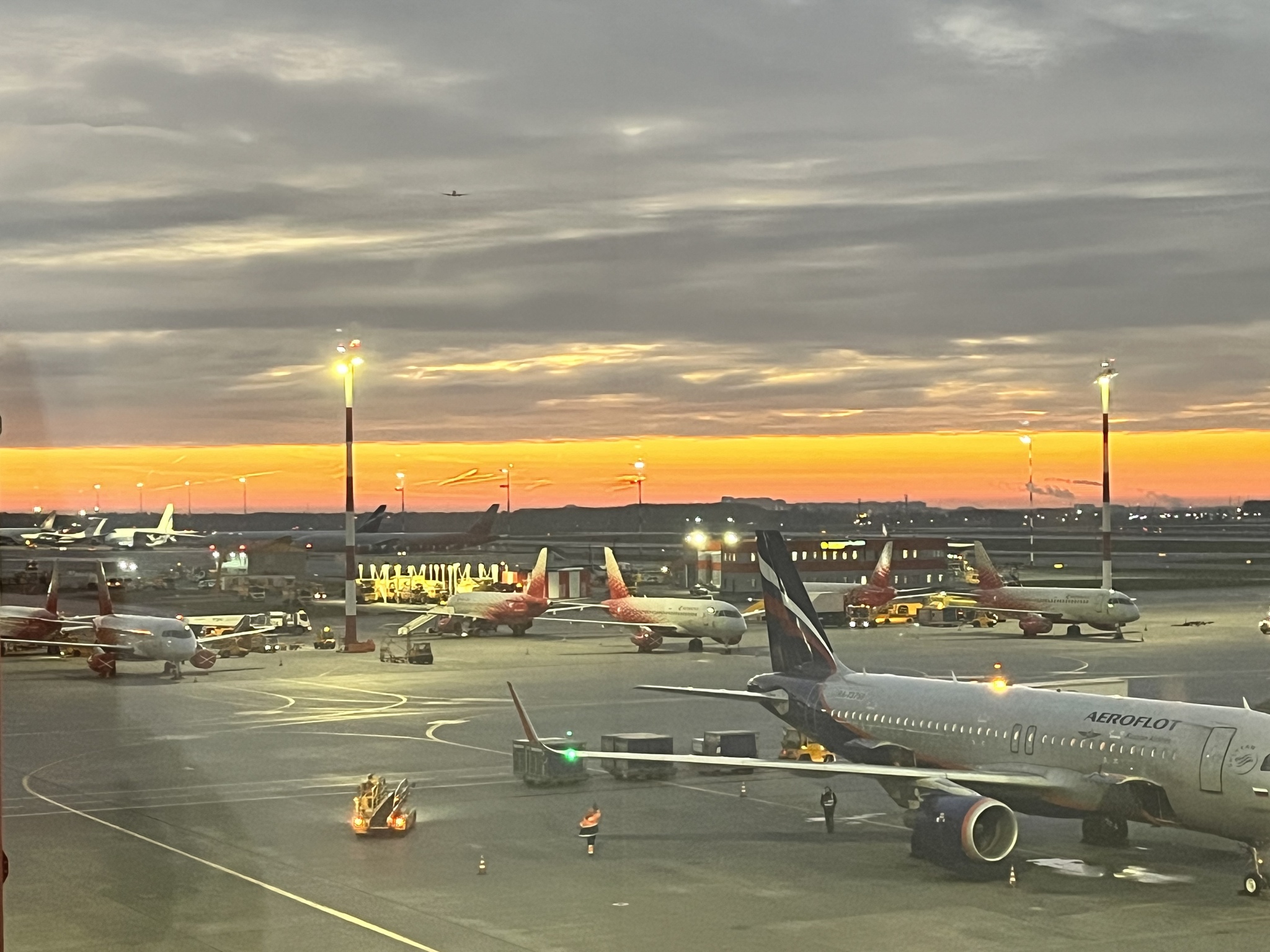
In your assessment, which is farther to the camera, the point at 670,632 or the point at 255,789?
the point at 670,632

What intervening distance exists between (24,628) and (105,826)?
57.8 metres

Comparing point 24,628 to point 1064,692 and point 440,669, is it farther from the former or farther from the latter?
Answer: point 1064,692

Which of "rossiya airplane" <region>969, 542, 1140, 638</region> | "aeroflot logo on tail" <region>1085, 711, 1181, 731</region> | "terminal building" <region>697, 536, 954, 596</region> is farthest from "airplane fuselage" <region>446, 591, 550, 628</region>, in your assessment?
"aeroflot logo on tail" <region>1085, 711, 1181, 731</region>

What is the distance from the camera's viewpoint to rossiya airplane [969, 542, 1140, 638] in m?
108

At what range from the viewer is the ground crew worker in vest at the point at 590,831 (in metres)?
39.7

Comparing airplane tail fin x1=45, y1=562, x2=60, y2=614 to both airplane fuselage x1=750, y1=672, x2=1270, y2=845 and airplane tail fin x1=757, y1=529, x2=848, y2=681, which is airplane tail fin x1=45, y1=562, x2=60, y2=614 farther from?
airplane fuselage x1=750, y1=672, x2=1270, y2=845

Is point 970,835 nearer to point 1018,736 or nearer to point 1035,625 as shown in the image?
point 1018,736

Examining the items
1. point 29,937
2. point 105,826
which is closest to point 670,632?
point 105,826

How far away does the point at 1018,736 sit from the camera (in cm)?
4028

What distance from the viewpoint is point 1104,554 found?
111 meters

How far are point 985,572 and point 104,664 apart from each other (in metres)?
67.8

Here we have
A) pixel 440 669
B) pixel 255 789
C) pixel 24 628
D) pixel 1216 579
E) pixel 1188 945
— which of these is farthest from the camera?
pixel 1216 579

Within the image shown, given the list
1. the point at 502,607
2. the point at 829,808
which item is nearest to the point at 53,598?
the point at 502,607

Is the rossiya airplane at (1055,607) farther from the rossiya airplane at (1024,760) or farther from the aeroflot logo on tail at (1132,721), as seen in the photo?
the aeroflot logo on tail at (1132,721)
